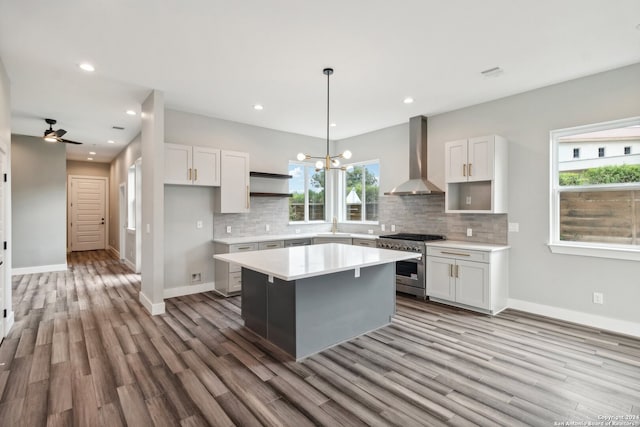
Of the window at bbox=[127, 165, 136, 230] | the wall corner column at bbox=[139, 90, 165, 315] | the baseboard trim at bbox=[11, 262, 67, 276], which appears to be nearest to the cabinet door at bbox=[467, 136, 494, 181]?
the wall corner column at bbox=[139, 90, 165, 315]

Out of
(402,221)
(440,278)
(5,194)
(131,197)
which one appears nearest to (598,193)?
(440,278)

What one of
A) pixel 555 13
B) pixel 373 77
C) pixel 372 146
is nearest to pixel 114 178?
pixel 372 146

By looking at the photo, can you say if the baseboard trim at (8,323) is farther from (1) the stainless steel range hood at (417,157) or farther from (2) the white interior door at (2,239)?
(1) the stainless steel range hood at (417,157)

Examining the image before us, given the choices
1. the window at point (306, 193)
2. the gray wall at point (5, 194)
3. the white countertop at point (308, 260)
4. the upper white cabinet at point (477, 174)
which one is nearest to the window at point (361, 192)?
the window at point (306, 193)

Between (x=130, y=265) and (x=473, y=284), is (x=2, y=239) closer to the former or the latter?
(x=130, y=265)

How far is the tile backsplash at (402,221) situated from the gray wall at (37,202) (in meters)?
4.33

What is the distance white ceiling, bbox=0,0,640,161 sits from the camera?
2.49m

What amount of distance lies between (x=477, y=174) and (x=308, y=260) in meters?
2.78

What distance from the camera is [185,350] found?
124 inches

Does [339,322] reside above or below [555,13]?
below

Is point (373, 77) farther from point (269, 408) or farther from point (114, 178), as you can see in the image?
point (114, 178)

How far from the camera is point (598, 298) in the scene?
12.1 ft

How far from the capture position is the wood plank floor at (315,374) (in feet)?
7.14

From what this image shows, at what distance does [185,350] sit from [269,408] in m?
1.32
